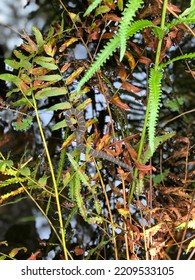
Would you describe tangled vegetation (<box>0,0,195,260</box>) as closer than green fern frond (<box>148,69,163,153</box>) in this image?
No

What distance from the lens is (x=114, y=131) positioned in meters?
1.02

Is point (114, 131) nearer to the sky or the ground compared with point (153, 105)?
nearer to the ground

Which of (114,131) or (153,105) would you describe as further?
(114,131)

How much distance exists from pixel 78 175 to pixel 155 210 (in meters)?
0.19

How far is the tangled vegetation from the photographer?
82 centimetres

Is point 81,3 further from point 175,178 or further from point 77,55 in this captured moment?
point 175,178

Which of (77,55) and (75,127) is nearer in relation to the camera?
(75,127)

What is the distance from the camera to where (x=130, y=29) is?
647mm

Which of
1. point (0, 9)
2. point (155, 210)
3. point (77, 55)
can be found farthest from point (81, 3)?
point (155, 210)

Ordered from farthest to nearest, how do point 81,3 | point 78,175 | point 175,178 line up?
point 81,3, point 175,178, point 78,175

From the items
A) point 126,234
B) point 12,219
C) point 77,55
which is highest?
point 77,55

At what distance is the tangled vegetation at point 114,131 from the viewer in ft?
2.70

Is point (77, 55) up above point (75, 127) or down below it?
above

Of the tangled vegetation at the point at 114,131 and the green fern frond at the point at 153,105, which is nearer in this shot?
the green fern frond at the point at 153,105
